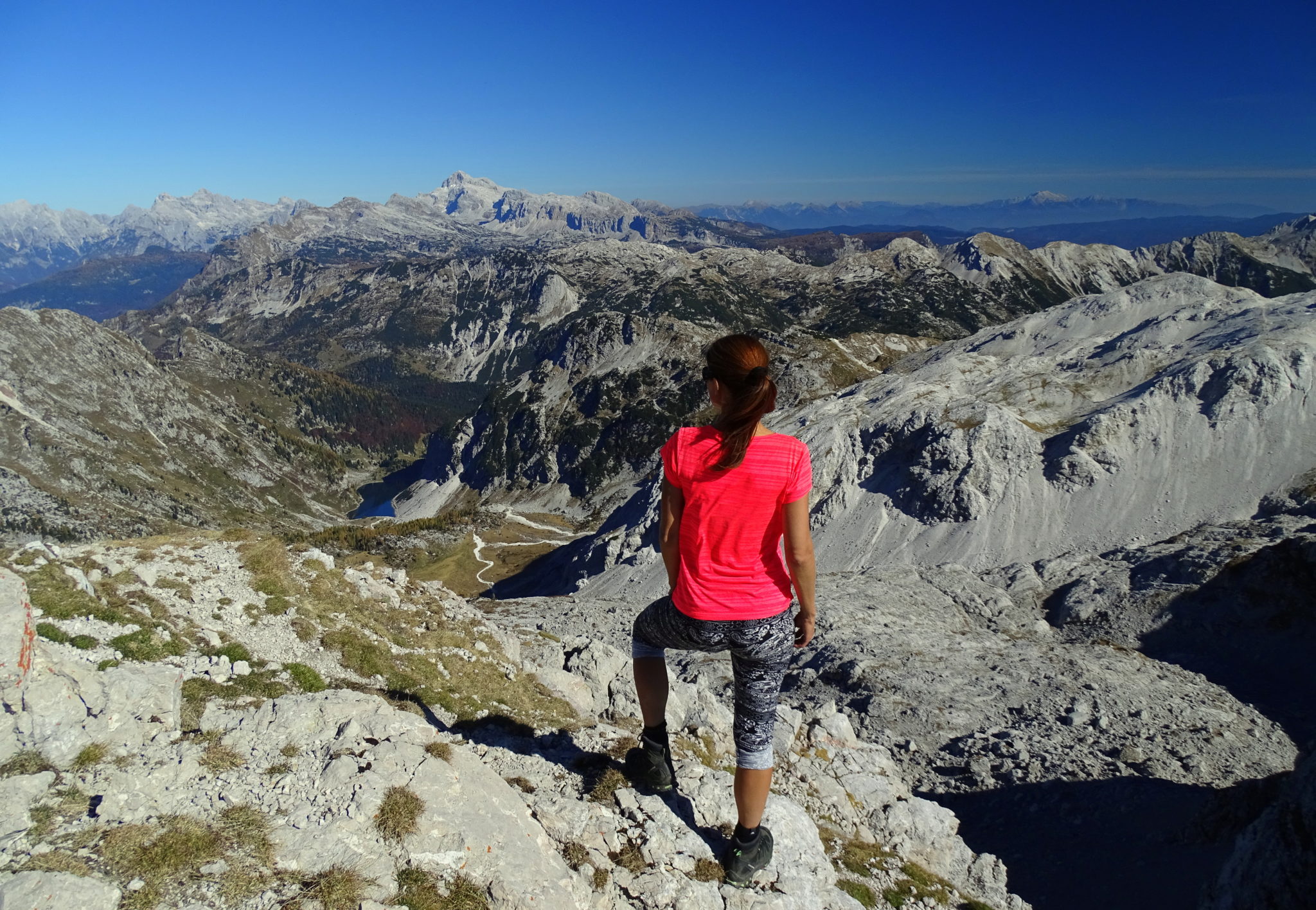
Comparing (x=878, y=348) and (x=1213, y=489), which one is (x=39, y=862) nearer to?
(x=1213, y=489)

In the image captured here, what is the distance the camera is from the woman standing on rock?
6.44m

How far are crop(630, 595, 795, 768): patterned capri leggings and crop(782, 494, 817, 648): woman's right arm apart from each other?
0.36m

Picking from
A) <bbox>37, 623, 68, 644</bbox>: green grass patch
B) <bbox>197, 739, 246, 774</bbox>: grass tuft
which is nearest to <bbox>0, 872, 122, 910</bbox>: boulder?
<bbox>197, 739, 246, 774</bbox>: grass tuft

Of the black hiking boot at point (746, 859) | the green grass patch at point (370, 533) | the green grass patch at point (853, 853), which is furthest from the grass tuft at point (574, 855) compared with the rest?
the green grass patch at point (370, 533)

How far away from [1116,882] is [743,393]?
17.9 m

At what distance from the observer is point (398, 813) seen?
304 inches

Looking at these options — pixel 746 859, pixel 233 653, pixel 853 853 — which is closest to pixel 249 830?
pixel 746 859

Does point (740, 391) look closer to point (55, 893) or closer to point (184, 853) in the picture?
point (184, 853)

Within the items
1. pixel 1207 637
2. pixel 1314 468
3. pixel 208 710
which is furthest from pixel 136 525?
pixel 1314 468

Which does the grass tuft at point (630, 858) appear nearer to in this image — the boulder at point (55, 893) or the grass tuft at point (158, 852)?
the grass tuft at point (158, 852)

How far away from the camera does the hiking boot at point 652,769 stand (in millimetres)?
9336

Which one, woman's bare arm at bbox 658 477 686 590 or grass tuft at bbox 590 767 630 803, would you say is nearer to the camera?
woman's bare arm at bbox 658 477 686 590

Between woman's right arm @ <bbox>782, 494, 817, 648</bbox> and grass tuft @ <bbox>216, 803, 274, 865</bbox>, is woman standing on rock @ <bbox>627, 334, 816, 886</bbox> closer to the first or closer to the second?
woman's right arm @ <bbox>782, 494, 817, 648</bbox>

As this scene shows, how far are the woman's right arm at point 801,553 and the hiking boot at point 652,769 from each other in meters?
3.43
